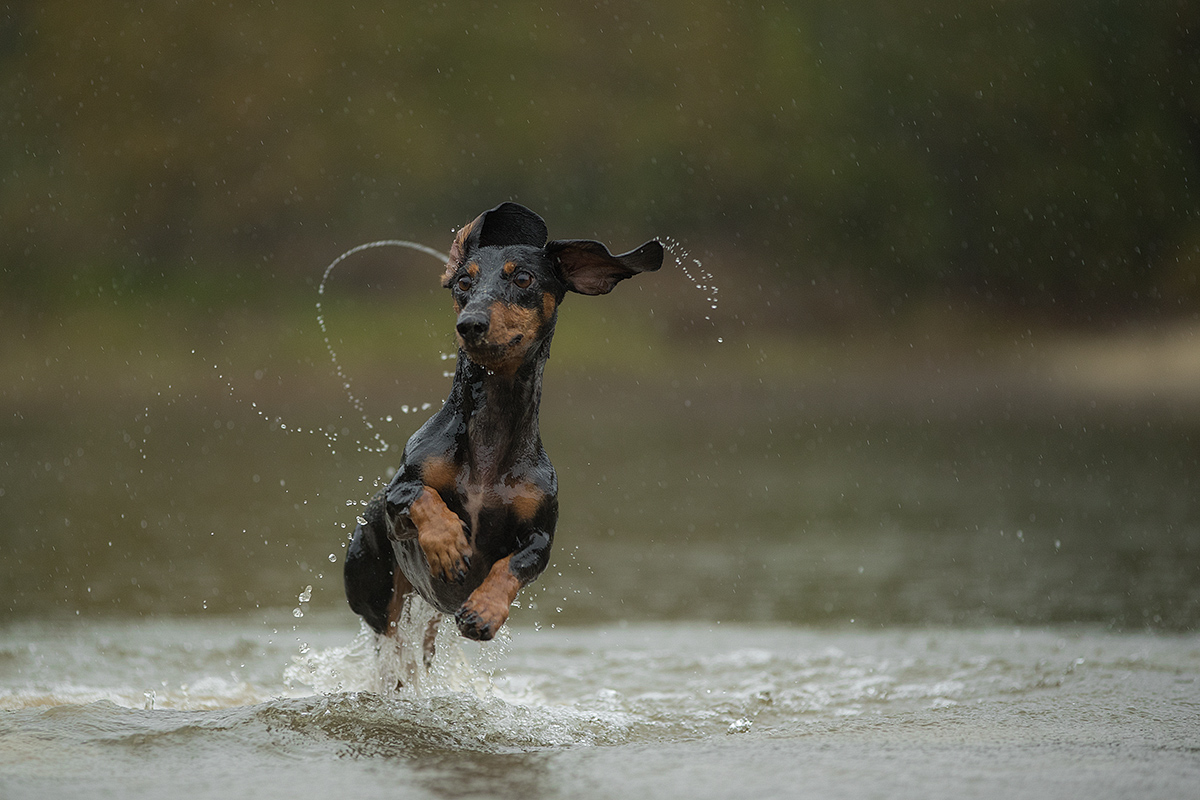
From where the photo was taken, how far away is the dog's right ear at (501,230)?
504 cm

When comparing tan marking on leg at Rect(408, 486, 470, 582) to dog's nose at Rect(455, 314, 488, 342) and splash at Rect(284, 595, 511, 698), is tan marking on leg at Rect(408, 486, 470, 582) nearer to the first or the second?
dog's nose at Rect(455, 314, 488, 342)

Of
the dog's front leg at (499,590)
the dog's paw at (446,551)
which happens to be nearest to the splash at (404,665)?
the dog's front leg at (499,590)

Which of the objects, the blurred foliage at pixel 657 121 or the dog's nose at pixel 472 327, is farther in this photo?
the blurred foliage at pixel 657 121

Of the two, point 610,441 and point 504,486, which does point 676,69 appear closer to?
point 610,441

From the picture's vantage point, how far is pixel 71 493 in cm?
1388

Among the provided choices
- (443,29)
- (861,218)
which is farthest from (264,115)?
(861,218)

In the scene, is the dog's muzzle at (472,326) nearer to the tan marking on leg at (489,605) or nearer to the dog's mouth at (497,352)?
the dog's mouth at (497,352)

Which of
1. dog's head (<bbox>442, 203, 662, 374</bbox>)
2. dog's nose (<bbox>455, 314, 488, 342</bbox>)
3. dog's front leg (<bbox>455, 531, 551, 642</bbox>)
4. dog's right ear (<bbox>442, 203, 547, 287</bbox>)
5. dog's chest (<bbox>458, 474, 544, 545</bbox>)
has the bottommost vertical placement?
dog's front leg (<bbox>455, 531, 551, 642</bbox>)

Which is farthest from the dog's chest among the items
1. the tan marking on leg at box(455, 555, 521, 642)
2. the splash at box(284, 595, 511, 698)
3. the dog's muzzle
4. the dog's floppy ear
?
the splash at box(284, 595, 511, 698)

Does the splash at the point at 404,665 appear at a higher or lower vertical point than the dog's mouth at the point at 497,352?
lower

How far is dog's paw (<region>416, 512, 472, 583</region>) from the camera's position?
4.53 m

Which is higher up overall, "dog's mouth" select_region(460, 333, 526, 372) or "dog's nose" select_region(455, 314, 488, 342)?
"dog's nose" select_region(455, 314, 488, 342)

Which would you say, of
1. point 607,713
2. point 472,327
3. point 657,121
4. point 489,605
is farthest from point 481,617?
point 657,121

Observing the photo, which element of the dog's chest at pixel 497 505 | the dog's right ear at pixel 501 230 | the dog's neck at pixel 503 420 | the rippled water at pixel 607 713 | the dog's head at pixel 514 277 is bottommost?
the rippled water at pixel 607 713
